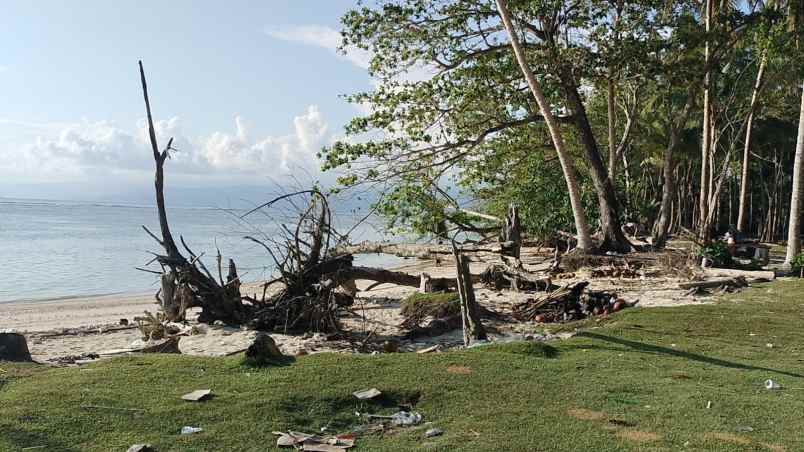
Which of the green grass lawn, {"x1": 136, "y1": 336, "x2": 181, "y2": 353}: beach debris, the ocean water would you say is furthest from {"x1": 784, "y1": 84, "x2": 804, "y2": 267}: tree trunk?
{"x1": 136, "y1": 336, "x2": 181, "y2": 353}: beach debris

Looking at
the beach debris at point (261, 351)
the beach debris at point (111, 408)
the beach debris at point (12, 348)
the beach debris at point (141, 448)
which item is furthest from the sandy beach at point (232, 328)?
the beach debris at point (141, 448)

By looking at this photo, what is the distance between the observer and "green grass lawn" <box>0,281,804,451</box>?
4.70 m

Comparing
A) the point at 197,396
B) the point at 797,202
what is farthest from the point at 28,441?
the point at 797,202

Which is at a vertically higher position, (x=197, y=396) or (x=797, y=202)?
(x=797, y=202)

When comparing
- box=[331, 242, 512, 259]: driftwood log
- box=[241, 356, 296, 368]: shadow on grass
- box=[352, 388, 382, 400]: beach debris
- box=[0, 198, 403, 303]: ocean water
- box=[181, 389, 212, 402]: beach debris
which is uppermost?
box=[331, 242, 512, 259]: driftwood log

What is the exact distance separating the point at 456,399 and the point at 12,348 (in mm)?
4624

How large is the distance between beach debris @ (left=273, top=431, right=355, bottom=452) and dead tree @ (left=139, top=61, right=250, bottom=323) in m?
6.18

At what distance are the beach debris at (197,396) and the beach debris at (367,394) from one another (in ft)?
3.67

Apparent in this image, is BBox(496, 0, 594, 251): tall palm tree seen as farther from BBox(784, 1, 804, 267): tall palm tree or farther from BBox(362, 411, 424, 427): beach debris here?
BBox(362, 411, 424, 427): beach debris

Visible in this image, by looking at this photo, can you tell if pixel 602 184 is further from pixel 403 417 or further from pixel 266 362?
pixel 403 417

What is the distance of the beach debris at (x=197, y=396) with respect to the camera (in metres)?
5.43

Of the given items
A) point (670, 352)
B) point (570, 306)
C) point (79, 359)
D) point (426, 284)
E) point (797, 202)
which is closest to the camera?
point (670, 352)

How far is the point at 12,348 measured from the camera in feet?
23.7

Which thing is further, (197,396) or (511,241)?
(511,241)
